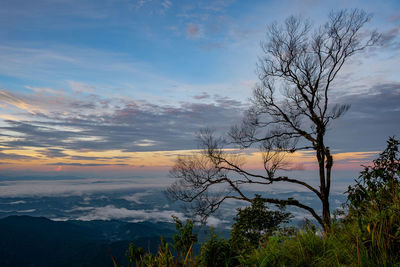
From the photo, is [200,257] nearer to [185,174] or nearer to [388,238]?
[388,238]

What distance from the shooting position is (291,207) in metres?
14.8

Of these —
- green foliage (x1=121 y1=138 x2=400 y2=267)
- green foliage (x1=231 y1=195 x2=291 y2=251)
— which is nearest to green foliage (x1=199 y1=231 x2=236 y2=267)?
green foliage (x1=121 y1=138 x2=400 y2=267)

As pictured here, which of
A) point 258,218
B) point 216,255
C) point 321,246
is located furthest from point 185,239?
point 258,218

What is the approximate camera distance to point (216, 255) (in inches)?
217

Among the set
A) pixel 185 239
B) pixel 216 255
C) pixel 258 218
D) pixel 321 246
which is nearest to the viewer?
pixel 321 246

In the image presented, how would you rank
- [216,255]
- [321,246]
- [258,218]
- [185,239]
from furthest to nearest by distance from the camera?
[258,218] < [185,239] < [216,255] < [321,246]

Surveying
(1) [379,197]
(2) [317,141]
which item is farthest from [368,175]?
(2) [317,141]

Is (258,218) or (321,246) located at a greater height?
(321,246)

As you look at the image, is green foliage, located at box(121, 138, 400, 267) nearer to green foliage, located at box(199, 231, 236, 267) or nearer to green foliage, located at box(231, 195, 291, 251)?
green foliage, located at box(199, 231, 236, 267)

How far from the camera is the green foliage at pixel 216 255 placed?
544cm

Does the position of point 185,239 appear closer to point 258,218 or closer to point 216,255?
point 216,255

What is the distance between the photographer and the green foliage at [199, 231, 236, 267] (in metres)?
5.44

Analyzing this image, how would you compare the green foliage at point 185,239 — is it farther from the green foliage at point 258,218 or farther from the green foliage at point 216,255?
the green foliage at point 258,218

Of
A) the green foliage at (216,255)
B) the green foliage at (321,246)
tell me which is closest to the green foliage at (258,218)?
the green foliage at (321,246)
